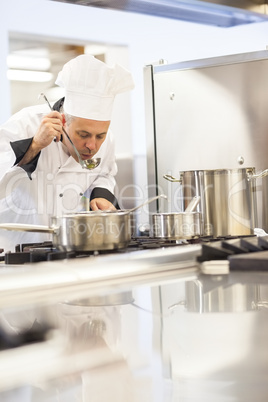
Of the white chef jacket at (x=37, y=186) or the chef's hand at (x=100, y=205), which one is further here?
the white chef jacket at (x=37, y=186)

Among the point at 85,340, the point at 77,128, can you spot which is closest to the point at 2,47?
the point at 77,128

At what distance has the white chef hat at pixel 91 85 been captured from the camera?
248 centimetres

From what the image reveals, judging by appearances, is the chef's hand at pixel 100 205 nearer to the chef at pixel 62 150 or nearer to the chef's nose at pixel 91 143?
the chef at pixel 62 150

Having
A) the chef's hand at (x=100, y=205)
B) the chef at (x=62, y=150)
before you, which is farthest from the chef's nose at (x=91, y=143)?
the chef's hand at (x=100, y=205)

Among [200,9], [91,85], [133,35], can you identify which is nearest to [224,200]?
[200,9]

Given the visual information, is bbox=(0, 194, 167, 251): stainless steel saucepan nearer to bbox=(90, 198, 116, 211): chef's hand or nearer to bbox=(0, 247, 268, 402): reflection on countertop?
bbox=(0, 247, 268, 402): reflection on countertop

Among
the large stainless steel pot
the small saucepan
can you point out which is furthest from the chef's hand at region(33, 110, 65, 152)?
the small saucepan

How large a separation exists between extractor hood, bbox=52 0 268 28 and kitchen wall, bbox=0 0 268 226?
1851mm

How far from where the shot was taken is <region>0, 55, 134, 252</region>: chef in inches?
97.5

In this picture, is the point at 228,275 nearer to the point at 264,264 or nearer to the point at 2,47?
the point at 264,264

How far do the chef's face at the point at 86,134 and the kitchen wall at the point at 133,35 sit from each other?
1.14 meters

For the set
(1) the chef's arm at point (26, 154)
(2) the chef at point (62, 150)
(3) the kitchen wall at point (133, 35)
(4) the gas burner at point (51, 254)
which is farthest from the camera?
(3) the kitchen wall at point (133, 35)

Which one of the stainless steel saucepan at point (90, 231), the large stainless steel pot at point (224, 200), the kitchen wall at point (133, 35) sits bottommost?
the stainless steel saucepan at point (90, 231)

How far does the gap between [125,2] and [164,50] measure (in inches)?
120
